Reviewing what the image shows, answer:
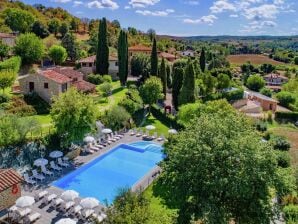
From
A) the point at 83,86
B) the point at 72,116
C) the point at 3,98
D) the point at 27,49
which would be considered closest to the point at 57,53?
the point at 27,49

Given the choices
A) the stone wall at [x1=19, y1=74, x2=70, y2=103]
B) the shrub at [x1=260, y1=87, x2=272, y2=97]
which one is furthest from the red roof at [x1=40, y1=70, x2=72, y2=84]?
the shrub at [x1=260, y1=87, x2=272, y2=97]

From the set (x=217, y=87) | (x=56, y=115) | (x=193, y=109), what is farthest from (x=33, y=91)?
(x=217, y=87)

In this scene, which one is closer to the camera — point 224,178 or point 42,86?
point 224,178

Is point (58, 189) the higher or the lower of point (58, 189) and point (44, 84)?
the lower

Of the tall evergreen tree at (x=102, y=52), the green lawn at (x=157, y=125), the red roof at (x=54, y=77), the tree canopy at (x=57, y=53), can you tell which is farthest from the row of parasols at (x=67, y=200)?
the tree canopy at (x=57, y=53)

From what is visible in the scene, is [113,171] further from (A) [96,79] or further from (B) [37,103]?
(A) [96,79]

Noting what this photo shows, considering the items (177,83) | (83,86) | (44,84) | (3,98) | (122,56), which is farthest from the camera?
(122,56)

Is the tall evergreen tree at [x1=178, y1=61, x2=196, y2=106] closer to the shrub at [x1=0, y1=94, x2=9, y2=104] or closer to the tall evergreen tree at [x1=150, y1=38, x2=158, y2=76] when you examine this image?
the tall evergreen tree at [x1=150, y1=38, x2=158, y2=76]
